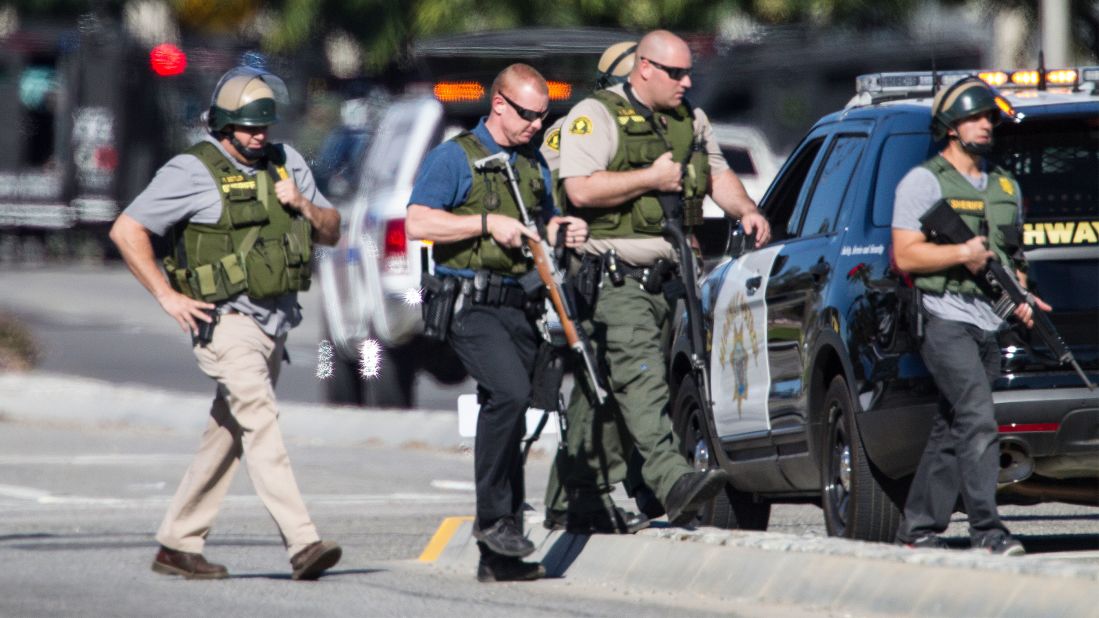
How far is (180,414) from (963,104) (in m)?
9.74

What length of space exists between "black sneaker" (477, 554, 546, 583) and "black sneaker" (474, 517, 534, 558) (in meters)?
0.12

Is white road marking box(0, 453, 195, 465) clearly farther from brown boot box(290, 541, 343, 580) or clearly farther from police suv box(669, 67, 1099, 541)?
police suv box(669, 67, 1099, 541)

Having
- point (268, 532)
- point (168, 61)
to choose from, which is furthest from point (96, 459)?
point (168, 61)

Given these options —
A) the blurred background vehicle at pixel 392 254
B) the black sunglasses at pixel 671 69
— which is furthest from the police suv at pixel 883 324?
the blurred background vehicle at pixel 392 254

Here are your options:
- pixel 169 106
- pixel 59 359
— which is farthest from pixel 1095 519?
pixel 169 106

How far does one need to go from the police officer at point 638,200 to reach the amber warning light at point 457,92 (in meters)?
7.68

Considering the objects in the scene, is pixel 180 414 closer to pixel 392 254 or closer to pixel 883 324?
pixel 392 254

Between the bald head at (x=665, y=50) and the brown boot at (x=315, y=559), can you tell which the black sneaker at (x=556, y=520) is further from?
the bald head at (x=665, y=50)

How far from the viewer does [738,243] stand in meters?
9.68

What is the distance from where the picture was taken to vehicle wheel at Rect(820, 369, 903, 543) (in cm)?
834

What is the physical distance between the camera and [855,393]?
27.0 ft

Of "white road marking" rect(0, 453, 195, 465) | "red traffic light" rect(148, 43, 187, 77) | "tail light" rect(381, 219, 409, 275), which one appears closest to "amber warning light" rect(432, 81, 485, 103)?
"tail light" rect(381, 219, 409, 275)

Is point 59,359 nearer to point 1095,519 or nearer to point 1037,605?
point 1095,519

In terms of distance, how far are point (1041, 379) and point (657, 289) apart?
4.83 feet
